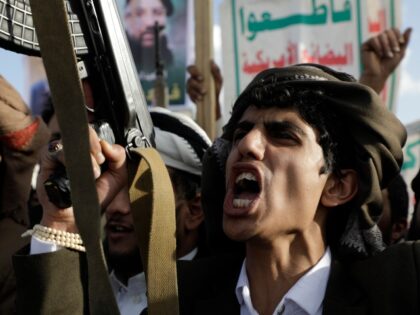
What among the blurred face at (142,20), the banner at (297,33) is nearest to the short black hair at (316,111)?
the banner at (297,33)

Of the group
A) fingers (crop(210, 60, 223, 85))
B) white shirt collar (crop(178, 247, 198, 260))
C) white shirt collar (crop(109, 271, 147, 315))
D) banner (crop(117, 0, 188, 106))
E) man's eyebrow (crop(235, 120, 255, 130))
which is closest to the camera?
man's eyebrow (crop(235, 120, 255, 130))

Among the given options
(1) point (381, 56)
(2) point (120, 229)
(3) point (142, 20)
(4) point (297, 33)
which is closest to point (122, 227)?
(2) point (120, 229)

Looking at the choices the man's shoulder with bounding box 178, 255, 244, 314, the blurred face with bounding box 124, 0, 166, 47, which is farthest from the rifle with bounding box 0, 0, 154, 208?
the blurred face with bounding box 124, 0, 166, 47

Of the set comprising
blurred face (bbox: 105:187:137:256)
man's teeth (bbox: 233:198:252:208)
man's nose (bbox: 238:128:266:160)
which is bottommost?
blurred face (bbox: 105:187:137:256)

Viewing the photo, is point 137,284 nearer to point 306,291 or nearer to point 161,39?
point 306,291

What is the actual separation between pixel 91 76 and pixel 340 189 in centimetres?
98

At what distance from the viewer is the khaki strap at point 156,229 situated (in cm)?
184

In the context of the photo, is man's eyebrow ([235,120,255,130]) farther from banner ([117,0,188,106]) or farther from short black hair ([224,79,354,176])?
banner ([117,0,188,106])

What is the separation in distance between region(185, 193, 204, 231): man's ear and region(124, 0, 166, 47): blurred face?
325 cm

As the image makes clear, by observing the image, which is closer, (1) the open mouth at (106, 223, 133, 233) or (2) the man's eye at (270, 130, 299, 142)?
(2) the man's eye at (270, 130, 299, 142)

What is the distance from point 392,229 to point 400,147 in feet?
5.73

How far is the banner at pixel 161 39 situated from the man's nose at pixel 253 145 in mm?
3734

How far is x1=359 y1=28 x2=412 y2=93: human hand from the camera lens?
3777 millimetres

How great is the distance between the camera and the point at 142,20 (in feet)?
21.2
